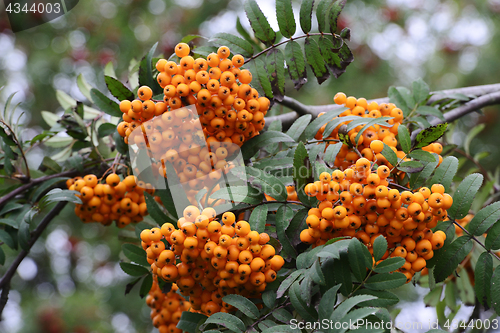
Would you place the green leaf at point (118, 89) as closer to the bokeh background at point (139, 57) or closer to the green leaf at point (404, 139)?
the green leaf at point (404, 139)

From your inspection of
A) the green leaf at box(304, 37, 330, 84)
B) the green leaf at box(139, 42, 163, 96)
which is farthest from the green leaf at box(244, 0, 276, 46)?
the green leaf at box(139, 42, 163, 96)

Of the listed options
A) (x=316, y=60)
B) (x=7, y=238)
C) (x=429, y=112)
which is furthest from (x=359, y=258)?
(x=7, y=238)

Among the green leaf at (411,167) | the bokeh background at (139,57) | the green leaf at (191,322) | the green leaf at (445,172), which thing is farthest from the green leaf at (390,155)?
the bokeh background at (139,57)

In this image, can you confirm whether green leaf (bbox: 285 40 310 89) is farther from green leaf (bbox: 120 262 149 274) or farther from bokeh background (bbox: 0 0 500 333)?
bokeh background (bbox: 0 0 500 333)

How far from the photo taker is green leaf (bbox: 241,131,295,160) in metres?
1.36

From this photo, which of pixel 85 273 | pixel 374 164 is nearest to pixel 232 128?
pixel 374 164

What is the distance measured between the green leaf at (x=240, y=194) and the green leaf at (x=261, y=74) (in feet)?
1.33

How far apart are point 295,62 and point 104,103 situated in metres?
0.87

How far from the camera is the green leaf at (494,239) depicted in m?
1.27

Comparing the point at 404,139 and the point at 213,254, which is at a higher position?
the point at 404,139

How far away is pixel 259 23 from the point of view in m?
1.50

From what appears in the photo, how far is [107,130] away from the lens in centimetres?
181

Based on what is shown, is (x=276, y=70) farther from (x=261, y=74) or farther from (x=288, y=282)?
(x=288, y=282)

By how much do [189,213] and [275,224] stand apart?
1.09 ft
